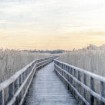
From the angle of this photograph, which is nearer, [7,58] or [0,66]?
[0,66]

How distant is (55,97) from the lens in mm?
15281

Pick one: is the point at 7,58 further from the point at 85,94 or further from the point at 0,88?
the point at 0,88

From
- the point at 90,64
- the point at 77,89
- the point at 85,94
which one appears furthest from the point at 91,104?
the point at 90,64

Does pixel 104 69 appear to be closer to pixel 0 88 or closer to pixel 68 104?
pixel 68 104

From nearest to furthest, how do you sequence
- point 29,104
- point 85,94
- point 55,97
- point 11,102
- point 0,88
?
point 0,88 < point 11,102 < point 85,94 < point 29,104 < point 55,97

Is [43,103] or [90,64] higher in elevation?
[90,64]

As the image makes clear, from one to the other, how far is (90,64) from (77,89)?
1.61m

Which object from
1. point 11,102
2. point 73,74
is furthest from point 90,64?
point 11,102

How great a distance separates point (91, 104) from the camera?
1054 centimetres

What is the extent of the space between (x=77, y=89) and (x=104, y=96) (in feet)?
18.1

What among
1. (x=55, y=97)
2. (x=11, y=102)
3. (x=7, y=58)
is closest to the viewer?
(x=11, y=102)

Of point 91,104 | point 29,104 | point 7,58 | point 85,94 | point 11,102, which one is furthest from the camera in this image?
point 7,58

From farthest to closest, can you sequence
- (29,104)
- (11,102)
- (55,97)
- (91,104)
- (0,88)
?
1. (55,97)
2. (29,104)
3. (91,104)
4. (11,102)
5. (0,88)

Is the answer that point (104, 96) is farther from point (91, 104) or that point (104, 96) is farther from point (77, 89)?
point (77, 89)
